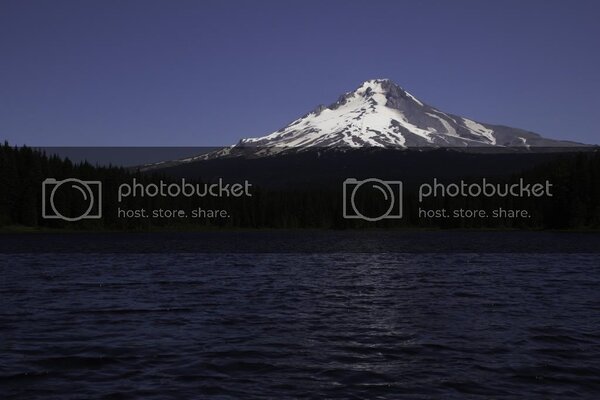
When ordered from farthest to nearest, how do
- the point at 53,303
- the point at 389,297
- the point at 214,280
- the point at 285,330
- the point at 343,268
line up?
the point at 343,268 → the point at 214,280 → the point at 389,297 → the point at 53,303 → the point at 285,330

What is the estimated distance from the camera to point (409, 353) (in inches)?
1049

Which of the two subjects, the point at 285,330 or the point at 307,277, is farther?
the point at 307,277

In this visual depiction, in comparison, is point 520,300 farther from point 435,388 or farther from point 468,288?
point 435,388

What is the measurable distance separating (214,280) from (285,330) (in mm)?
25549

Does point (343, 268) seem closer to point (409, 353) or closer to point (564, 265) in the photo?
point (564, 265)

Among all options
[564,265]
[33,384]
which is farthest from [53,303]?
[564,265]

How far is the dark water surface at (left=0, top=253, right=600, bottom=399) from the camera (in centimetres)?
2166

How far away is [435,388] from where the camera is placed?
838 inches

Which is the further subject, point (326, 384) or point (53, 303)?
point (53, 303)

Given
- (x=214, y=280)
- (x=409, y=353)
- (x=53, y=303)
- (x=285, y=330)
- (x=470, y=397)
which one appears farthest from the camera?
(x=214, y=280)

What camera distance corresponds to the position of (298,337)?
2988 centimetres

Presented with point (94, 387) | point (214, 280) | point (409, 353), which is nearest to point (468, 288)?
point (214, 280)

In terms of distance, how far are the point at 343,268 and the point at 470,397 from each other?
5146cm

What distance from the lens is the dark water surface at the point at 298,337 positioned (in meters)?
21.7
